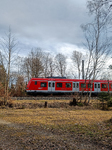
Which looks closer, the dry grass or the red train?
the dry grass

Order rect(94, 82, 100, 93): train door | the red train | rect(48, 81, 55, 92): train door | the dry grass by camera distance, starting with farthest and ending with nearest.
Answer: rect(94, 82, 100, 93): train door → rect(48, 81, 55, 92): train door → the red train → the dry grass

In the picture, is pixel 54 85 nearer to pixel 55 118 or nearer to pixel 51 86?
pixel 51 86

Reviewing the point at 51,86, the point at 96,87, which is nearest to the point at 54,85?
the point at 51,86

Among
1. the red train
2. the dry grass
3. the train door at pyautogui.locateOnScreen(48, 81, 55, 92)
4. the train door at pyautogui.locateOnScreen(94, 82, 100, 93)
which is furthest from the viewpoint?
the train door at pyautogui.locateOnScreen(94, 82, 100, 93)

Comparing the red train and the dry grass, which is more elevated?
the red train

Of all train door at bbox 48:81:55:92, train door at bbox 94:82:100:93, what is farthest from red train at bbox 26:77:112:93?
train door at bbox 94:82:100:93

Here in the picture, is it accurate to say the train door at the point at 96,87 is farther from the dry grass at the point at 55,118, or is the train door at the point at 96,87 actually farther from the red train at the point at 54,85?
the dry grass at the point at 55,118

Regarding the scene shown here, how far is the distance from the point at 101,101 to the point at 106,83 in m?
9.04

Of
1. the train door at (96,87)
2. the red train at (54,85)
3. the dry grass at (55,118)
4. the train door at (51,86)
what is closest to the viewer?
the dry grass at (55,118)

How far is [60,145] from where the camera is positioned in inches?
164

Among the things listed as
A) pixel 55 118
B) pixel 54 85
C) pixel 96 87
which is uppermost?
pixel 54 85

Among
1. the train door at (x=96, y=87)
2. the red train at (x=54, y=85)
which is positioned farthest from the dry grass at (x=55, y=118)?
the train door at (x=96, y=87)

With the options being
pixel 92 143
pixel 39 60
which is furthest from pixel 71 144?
pixel 39 60

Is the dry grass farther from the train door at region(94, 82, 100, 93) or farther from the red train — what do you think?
the train door at region(94, 82, 100, 93)
